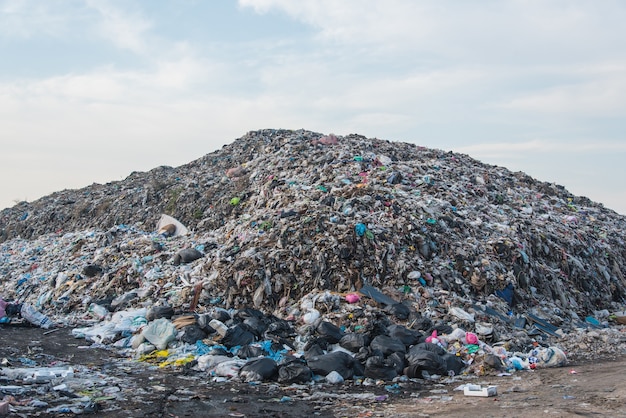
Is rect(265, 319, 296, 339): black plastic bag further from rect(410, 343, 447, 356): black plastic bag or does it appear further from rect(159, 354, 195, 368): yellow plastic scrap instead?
rect(410, 343, 447, 356): black plastic bag

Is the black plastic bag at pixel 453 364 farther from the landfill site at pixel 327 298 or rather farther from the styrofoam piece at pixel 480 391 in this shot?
the styrofoam piece at pixel 480 391

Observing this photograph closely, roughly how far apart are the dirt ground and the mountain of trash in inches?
77.1

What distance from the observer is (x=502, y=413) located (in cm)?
393

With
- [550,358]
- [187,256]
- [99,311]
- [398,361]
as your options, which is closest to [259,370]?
[398,361]

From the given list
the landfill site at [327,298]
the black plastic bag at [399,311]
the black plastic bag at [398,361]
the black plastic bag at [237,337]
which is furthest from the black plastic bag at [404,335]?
the black plastic bag at [237,337]

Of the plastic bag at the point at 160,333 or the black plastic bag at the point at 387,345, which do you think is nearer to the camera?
the black plastic bag at the point at 387,345

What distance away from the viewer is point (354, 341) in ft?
18.7

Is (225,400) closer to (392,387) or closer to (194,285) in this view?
(392,387)

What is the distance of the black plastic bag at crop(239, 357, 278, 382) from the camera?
4930 millimetres

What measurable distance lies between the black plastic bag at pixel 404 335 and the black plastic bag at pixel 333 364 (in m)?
0.83

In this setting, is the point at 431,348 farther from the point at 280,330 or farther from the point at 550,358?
the point at 280,330

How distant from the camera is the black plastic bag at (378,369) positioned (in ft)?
16.8

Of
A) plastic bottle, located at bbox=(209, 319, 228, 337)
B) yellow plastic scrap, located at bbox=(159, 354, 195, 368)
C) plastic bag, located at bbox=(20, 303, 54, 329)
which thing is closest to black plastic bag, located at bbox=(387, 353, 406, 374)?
plastic bottle, located at bbox=(209, 319, 228, 337)

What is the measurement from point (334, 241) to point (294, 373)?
301 centimetres
